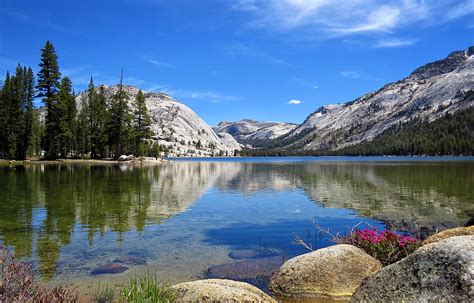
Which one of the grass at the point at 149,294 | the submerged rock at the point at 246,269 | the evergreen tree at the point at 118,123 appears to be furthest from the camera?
the evergreen tree at the point at 118,123

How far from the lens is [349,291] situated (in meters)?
12.5

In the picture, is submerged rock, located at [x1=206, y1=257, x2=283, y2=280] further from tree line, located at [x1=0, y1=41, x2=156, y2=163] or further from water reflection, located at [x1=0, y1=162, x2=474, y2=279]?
tree line, located at [x1=0, y1=41, x2=156, y2=163]

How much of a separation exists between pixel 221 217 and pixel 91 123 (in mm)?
109974

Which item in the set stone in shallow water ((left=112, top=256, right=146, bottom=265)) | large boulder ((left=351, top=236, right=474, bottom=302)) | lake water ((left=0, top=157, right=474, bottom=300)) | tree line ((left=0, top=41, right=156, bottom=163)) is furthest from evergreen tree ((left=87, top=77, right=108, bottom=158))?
large boulder ((left=351, top=236, right=474, bottom=302))

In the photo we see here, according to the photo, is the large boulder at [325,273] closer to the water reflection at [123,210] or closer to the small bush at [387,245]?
the small bush at [387,245]

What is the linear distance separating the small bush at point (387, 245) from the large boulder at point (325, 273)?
1.13 metres

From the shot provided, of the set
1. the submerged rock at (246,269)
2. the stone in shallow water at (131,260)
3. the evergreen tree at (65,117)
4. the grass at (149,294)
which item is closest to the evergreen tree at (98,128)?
the evergreen tree at (65,117)

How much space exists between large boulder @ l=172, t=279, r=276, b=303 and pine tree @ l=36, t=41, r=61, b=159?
4086 inches

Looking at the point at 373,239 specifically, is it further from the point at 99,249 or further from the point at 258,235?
the point at 99,249

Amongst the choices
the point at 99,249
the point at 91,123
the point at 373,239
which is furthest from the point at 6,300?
the point at 91,123

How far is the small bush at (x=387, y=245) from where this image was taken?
559 inches

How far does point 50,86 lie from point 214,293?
357ft

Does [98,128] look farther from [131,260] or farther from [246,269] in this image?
[246,269]

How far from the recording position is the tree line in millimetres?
101812
